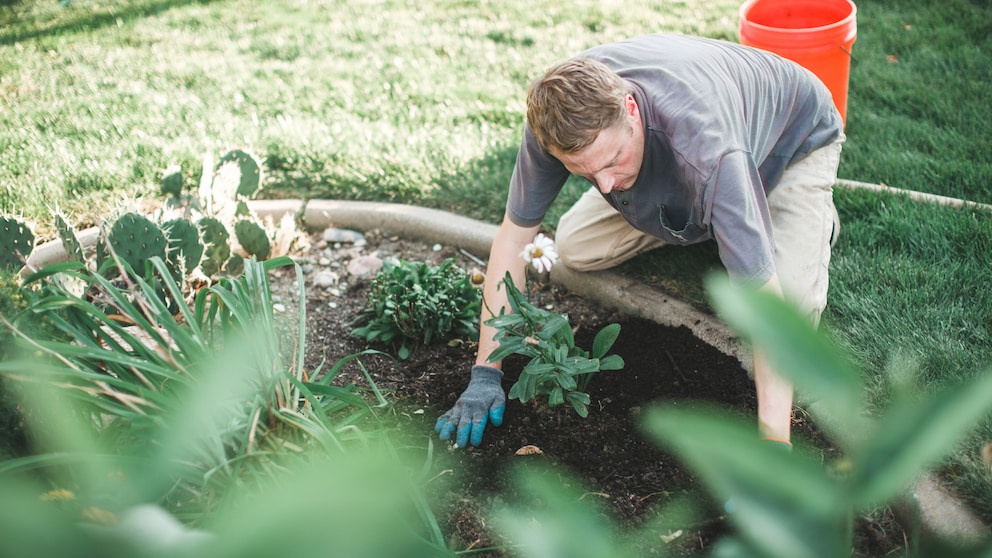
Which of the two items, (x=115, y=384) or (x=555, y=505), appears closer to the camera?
(x=555, y=505)

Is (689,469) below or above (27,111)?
below

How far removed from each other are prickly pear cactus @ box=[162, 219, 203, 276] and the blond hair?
4.15ft

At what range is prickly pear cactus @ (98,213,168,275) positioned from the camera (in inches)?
91.7

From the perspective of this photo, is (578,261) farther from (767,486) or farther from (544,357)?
(767,486)

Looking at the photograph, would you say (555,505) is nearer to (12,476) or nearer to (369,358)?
(12,476)

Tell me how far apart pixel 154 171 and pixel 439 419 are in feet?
6.76

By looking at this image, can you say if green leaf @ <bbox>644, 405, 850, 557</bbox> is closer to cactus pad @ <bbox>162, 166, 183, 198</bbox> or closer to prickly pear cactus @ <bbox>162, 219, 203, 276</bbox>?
prickly pear cactus @ <bbox>162, 219, 203, 276</bbox>

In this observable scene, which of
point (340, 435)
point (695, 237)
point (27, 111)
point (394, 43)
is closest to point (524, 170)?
point (695, 237)

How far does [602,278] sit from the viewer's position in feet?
8.95

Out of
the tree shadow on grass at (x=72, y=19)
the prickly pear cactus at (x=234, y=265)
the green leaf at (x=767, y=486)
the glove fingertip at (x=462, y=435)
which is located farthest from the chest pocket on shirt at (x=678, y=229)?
the tree shadow on grass at (x=72, y=19)

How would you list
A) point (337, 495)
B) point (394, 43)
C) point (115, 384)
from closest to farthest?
point (337, 495) → point (115, 384) → point (394, 43)

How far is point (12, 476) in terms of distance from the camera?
1.33 metres

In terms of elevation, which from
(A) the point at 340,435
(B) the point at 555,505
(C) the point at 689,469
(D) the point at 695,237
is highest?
(B) the point at 555,505

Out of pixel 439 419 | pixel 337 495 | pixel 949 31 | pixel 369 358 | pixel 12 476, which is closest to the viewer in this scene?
pixel 337 495
